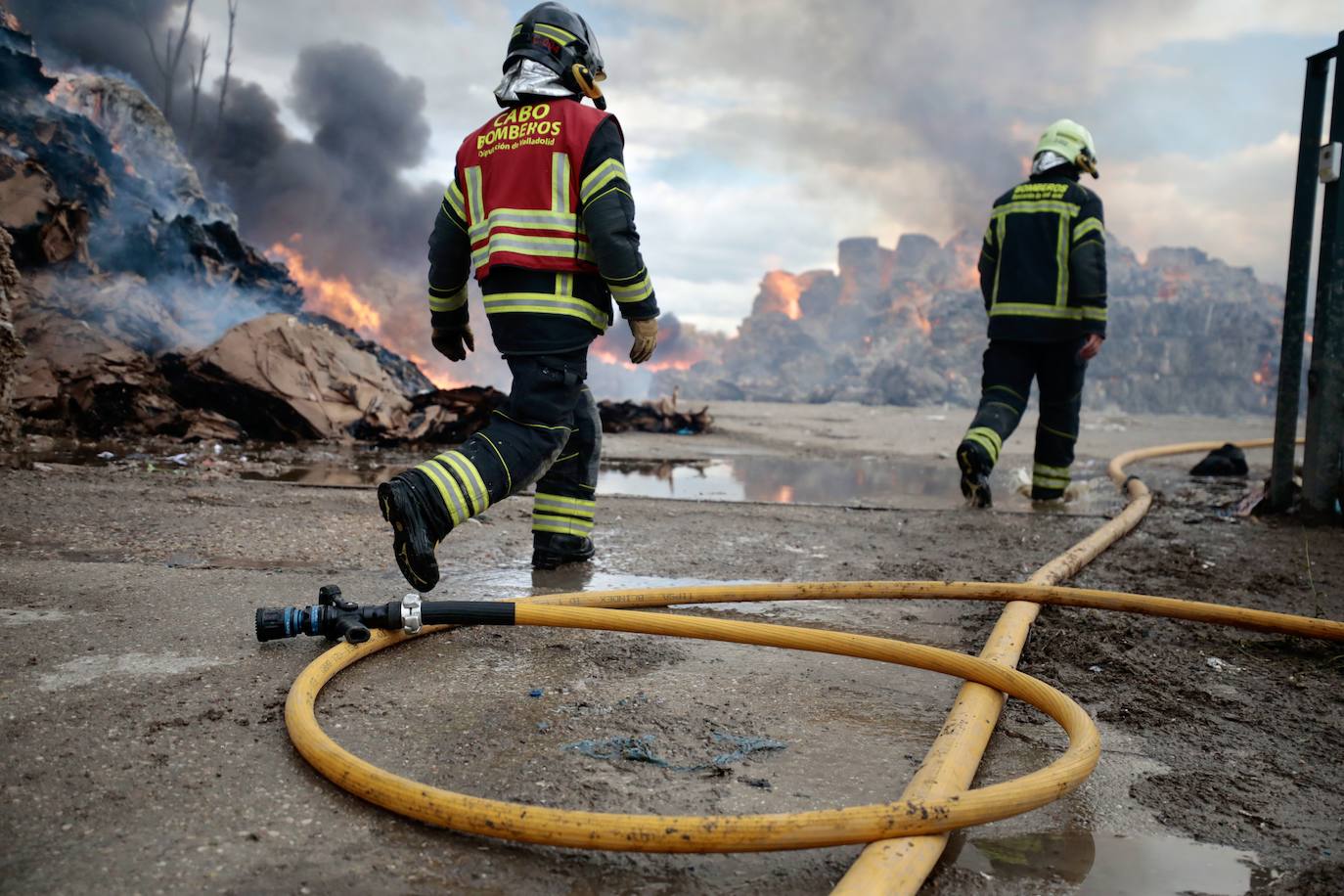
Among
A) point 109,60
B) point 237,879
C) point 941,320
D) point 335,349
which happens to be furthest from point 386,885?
point 941,320

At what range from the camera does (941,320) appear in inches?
4087

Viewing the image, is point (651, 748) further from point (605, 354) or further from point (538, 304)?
point (605, 354)

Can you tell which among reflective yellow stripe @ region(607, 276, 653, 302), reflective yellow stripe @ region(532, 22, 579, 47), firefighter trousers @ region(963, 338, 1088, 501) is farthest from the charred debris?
firefighter trousers @ region(963, 338, 1088, 501)

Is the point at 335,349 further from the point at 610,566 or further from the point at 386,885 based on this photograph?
the point at 386,885

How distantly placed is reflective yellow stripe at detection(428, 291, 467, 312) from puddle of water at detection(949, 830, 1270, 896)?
8.62 feet

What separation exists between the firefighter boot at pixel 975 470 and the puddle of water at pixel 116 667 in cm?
386

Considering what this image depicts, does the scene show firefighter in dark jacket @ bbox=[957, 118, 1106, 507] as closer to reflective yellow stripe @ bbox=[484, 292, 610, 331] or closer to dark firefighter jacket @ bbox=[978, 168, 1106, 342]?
dark firefighter jacket @ bbox=[978, 168, 1106, 342]

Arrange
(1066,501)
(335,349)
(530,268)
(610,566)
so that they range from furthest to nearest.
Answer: (335,349) < (1066,501) < (610,566) < (530,268)

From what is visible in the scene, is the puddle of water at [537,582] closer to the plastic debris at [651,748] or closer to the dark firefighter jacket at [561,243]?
the dark firefighter jacket at [561,243]

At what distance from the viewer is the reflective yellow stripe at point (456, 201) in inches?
125

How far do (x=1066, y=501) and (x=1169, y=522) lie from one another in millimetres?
923

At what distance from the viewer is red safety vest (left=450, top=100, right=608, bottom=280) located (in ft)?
9.59

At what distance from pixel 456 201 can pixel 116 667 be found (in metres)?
1.82

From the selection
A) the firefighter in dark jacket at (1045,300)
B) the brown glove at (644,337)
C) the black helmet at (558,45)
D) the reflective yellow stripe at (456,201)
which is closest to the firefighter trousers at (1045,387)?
the firefighter in dark jacket at (1045,300)
